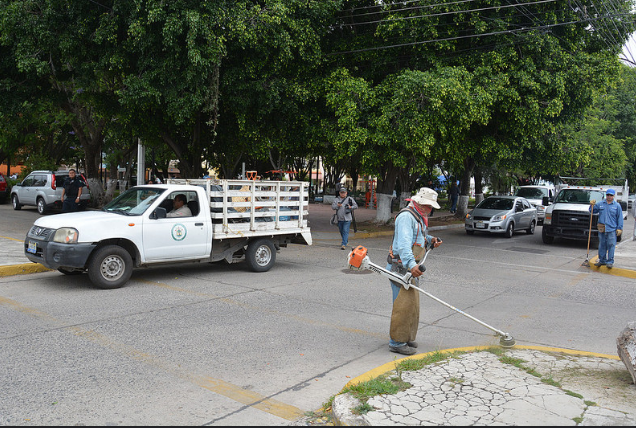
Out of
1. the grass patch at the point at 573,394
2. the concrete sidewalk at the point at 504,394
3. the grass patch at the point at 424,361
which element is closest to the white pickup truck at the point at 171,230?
the concrete sidewalk at the point at 504,394

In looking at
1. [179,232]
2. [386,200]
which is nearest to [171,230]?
[179,232]

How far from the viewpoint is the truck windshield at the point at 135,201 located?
9508 millimetres

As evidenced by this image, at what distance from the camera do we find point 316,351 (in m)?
6.05

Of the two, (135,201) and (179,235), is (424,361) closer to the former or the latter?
(179,235)

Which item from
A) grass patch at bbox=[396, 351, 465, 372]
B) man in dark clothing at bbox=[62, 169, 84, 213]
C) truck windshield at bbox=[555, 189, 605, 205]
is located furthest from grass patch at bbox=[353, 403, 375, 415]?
truck windshield at bbox=[555, 189, 605, 205]

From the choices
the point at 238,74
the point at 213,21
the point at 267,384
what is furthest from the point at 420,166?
the point at 267,384

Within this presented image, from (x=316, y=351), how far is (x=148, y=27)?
10.4m

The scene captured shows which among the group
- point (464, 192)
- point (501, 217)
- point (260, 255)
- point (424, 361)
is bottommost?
point (424, 361)

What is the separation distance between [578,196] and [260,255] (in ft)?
43.1

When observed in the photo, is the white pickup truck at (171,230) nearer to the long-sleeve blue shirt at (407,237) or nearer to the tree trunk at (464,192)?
the long-sleeve blue shirt at (407,237)

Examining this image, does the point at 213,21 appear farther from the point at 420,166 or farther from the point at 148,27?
the point at 420,166

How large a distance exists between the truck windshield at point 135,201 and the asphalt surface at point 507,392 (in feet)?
18.5

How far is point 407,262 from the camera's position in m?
5.81

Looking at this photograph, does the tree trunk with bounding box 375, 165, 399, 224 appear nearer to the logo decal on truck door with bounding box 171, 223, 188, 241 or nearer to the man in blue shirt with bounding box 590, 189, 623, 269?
the man in blue shirt with bounding box 590, 189, 623, 269
